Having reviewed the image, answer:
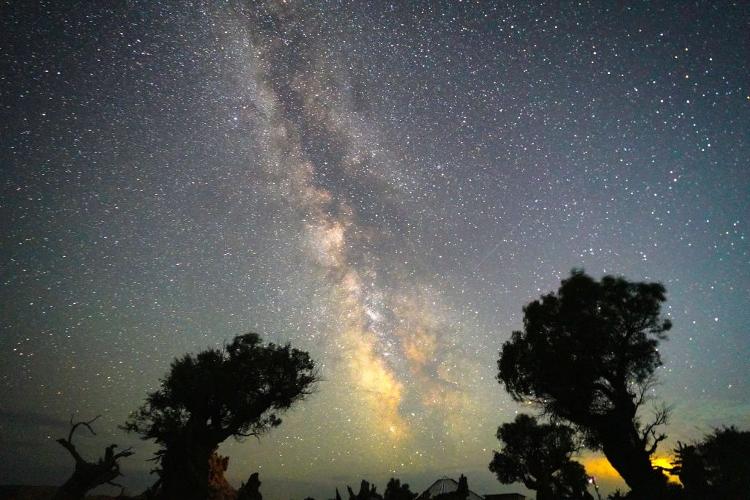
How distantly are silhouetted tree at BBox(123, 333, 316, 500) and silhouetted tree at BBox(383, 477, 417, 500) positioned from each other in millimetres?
13071

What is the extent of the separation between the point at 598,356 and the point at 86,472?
33.9 meters

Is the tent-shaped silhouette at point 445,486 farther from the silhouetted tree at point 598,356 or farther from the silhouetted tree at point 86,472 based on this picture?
the silhouetted tree at point 86,472

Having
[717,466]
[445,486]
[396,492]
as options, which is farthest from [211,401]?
[717,466]

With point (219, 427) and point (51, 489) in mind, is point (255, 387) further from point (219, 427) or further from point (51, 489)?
point (51, 489)

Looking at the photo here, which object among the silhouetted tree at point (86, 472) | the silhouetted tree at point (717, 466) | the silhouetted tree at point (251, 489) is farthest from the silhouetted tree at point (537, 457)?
the silhouetted tree at point (86, 472)

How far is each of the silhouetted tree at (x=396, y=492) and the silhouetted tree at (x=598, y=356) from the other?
11831mm

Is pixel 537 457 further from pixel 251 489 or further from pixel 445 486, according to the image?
pixel 251 489

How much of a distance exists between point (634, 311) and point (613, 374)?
4.54 m

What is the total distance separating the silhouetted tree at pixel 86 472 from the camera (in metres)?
22.4

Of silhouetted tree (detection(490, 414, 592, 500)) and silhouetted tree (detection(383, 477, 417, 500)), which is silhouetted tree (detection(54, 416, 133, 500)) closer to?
silhouetted tree (detection(383, 477, 417, 500))

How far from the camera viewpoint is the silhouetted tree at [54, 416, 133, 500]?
73.4 ft

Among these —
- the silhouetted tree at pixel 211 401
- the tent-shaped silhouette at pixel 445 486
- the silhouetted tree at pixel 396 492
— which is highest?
the silhouetted tree at pixel 211 401

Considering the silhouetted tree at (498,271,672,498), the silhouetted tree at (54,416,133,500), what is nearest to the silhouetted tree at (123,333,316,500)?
the silhouetted tree at (54,416,133,500)

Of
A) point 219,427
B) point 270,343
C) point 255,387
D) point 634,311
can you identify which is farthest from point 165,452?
point 634,311
